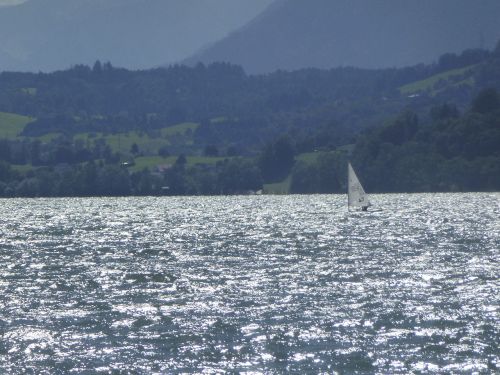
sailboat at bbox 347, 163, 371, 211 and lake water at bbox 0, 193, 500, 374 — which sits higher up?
sailboat at bbox 347, 163, 371, 211

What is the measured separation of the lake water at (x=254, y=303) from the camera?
42.0 meters

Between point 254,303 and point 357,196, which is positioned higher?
point 357,196

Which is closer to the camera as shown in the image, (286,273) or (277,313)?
(277,313)

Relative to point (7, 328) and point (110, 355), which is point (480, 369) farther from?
point (7, 328)

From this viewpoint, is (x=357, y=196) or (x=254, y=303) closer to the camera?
(x=254, y=303)

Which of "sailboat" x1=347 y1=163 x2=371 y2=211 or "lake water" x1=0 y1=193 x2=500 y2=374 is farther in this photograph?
"sailboat" x1=347 y1=163 x2=371 y2=211

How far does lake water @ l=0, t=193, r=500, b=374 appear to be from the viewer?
42.0m

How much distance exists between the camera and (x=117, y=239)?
10531cm

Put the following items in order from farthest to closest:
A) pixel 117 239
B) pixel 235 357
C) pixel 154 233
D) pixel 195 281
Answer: pixel 154 233 < pixel 117 239 < pixel 195 281 < pixel 235 357

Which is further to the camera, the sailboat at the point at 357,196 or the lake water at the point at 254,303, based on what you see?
the sailboat at the point at 357,196

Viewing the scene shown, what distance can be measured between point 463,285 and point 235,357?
74.9 feet

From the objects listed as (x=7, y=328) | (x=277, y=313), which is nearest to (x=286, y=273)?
Answer: (x=277, y=313)

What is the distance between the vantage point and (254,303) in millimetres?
55469

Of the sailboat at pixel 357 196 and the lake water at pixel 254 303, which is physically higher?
the sailboat at pixel 357 196
